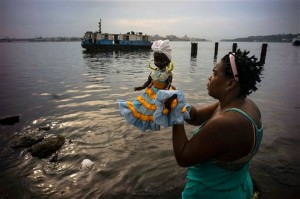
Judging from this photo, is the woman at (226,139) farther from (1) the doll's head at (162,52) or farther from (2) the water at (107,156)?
(2) the water at (107,156)

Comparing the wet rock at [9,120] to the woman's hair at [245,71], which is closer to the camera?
the woman's hair at [245,71]

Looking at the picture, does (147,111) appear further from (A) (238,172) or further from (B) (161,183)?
(B) (161,183)

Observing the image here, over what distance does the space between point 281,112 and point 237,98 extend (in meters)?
11.2

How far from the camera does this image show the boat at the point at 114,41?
62.6 m

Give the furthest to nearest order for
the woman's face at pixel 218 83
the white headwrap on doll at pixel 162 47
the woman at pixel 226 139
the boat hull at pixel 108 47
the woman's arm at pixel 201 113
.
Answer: the boat hull at pixel 108 47
the white headwrap on doll at pixel 162 47
the woman's arm at pixel 201 113
the woman's face at pixel 218 83
the woman at pixel 226 139

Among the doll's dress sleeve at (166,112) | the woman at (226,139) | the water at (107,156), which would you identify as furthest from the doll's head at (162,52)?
the water at (107,156)

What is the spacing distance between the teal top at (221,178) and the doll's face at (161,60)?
2.59 meters

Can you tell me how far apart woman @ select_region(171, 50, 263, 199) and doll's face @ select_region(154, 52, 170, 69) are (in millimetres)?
2325

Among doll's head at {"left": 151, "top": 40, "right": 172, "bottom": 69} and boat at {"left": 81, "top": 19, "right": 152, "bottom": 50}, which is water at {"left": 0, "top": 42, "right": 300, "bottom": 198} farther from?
boat at {"left": 81, "top": 19, "right": 152, "bottom": 50}

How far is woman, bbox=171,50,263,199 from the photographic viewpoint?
1.96m

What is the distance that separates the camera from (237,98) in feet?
7.27

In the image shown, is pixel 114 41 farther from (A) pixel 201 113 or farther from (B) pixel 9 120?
(A) pixel 201 113

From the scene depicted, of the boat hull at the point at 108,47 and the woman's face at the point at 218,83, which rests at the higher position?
the woman's face at the point at 218,83

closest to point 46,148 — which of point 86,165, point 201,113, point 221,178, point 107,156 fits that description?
point 86,165
